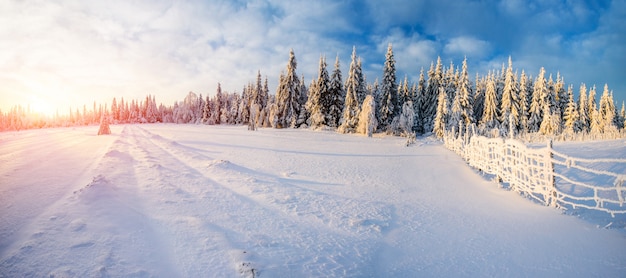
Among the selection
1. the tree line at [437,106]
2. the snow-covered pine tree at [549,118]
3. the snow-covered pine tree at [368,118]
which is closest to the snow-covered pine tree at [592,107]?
the tree line at [437,106]

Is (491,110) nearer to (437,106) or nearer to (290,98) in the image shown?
(437,106)

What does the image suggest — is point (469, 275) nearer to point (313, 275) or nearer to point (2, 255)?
point (313, 275)

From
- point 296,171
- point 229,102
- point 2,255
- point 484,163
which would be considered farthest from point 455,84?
point 229,102

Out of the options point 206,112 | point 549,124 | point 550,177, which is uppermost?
point 206,112

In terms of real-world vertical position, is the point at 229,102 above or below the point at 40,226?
above

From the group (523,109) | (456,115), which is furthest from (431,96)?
(523,109)

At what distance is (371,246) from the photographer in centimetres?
379

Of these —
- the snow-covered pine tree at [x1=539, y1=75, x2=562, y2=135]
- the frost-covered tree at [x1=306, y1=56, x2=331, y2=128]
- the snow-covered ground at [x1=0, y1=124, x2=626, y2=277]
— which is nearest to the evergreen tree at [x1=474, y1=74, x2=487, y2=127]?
the snow-covered pine tree at [x1=539, y1=75, x2=562, y2=135]

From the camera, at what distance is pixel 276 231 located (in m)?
→ 4.11

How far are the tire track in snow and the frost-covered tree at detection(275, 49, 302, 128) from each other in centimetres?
3947

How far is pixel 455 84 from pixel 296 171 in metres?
45.3

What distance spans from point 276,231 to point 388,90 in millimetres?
38957

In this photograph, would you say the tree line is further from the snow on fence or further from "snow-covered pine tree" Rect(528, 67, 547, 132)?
the snow on fence

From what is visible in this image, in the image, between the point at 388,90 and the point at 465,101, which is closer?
the point at 465,101
